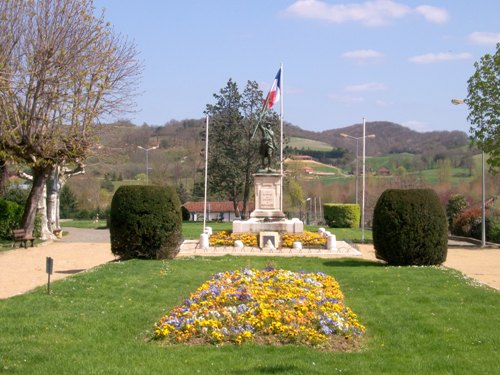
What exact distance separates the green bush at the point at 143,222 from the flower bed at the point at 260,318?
792 cm

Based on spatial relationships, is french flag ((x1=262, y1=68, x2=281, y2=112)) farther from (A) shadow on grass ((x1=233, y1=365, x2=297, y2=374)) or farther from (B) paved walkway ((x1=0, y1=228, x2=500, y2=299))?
(A) shadow on grass ((x1=233, y1=365, x2=297, y2=374))

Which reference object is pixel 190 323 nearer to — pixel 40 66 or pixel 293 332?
pixel 293 332

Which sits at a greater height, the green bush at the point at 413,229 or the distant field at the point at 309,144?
the distant field at the point at 309,144

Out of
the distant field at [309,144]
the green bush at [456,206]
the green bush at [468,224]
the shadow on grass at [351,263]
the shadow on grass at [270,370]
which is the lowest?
the shadow on grass at [270,370]

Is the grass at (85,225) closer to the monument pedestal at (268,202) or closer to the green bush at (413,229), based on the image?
the monument pedestal at (268,202)

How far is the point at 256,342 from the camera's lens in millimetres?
8633

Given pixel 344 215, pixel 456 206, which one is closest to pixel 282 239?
pixel 344 215

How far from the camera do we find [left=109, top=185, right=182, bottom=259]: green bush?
62.0 ft

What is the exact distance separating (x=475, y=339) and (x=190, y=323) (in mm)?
3666

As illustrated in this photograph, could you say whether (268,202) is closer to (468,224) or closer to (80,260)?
(80,260)

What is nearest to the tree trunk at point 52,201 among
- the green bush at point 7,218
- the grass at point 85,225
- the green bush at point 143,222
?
the green bush at point 7,218

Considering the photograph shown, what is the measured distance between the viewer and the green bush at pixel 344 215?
153 feet

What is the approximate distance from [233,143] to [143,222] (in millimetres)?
37618

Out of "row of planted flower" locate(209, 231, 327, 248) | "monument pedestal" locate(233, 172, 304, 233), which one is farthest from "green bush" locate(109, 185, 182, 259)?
"monument pedestal" locate(233, 172, 304, 233)
